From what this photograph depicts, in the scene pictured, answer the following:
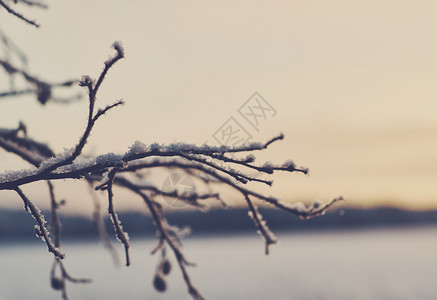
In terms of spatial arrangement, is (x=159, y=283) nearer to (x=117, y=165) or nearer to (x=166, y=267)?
(x=166, y=267)

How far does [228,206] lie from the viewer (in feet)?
9.32

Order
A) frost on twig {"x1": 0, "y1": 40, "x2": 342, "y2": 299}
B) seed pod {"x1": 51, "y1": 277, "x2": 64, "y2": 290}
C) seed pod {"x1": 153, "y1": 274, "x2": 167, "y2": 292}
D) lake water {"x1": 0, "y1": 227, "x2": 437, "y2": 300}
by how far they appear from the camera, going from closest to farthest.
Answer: frost on twig {"x1": 0, "y1": 40, "x2": 342, "y2": 299}, seed pod {"x1": 51, "y1": 277, "x2": 64, "y2": 290}, seed pod {"x1": 153, "y1": 274, "x2": 167, "y2": 292}, lake water {"x1": 0, "y1": 227, "x2": 437, "y2": 300}

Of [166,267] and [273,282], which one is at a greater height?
[273,282]

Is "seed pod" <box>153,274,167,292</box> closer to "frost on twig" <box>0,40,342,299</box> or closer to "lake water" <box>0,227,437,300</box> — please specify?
"frost on twig" <box>0,40,342,299</box>

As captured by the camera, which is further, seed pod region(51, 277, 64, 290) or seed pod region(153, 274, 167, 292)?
seed pod region(153, 274, 167, 292)

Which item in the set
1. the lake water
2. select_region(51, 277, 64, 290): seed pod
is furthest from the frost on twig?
the lake water

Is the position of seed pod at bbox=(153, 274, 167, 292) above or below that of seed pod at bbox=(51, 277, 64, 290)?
below

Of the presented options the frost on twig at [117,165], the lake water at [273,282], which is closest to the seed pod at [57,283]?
the frost on twig at [117,165]

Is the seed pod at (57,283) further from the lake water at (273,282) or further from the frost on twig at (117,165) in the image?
the lake water at (273,282)

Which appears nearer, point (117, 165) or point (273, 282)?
point (117, 165)

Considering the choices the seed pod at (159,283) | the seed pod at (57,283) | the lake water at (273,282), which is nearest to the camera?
the seed pod at (57,283)

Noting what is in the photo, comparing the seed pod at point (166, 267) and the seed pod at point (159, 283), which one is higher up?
the seed pod at point (166, 267)

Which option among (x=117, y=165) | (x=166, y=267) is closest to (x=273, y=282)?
(x=166, y=267)

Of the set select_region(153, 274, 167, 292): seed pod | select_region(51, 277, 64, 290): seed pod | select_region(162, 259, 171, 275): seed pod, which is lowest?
select_region(153, 274, 167, 292): seed pod
